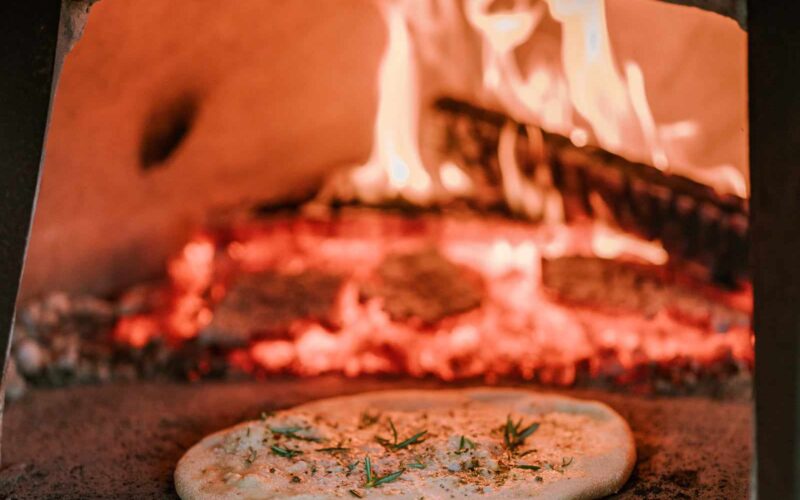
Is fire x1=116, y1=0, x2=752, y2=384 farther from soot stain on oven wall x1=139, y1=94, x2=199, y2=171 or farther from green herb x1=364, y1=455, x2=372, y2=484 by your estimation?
green herb x1=364, y1=455, x2=372, y2=484

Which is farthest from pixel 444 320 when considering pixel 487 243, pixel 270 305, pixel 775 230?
pixel 775 230

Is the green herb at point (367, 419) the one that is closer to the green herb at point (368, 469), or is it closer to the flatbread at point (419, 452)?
the flatbread at point (419, 452)

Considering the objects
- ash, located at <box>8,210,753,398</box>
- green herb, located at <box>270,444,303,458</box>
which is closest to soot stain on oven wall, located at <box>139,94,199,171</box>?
ash, located at <box>8,210,753,398</box>

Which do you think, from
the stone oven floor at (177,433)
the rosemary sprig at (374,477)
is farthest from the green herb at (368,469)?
the stone oven floor at (177,433)

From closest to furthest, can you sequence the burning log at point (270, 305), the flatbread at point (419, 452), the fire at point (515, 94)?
the flatbread at point (419, 452) < the fire at point (515, 94) < the burning log at point (270, 305)

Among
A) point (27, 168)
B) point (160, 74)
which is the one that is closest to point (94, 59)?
point (160, 74)

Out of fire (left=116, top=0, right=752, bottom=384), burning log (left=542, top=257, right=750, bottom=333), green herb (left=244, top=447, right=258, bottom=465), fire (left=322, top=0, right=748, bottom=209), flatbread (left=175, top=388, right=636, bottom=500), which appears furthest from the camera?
burning log (left=542, top=257, right=750, bottom=333)

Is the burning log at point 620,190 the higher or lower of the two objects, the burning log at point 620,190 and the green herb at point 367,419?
the higher

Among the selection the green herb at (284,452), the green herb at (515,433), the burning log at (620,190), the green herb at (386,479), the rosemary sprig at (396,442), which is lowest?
the green herb at (386,479)
